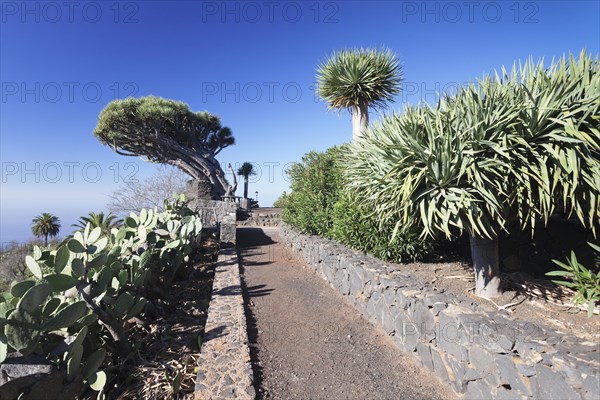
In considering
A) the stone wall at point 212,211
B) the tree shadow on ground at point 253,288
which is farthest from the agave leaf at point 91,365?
the stone wall at point 212,211

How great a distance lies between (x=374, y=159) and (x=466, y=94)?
1.28 metres

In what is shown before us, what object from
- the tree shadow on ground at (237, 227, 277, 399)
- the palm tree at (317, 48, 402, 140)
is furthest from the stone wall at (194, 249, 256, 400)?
the palm tree at (317, 48, 402, 140)

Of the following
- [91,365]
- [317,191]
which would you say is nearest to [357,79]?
[317,191]

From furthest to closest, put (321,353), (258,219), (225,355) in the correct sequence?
(258,219)
(321,353)
(225,355)

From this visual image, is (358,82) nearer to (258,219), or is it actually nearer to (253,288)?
(253,288)

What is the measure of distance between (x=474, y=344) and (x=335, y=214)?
3901 millimetres

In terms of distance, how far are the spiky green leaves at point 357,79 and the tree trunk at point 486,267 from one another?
5129 mm


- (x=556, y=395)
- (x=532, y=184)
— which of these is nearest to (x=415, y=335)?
(x=556, y=395)

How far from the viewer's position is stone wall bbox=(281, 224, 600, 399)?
78.7 inches

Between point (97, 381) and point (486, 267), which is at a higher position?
point (486, 267)

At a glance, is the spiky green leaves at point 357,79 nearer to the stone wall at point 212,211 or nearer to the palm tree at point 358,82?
the palm tree at point 358,82

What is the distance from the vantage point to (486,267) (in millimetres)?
3635

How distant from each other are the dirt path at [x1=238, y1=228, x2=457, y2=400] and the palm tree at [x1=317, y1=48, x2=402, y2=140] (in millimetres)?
4473

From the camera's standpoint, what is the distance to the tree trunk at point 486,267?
3.61 meters
